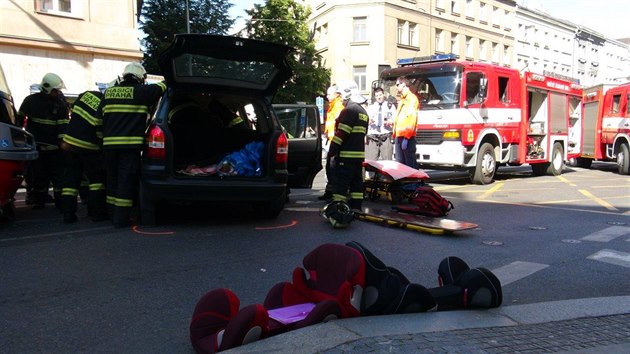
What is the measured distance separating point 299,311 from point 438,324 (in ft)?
2.80

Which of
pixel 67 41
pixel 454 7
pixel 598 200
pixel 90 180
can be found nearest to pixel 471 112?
pixel 598 200

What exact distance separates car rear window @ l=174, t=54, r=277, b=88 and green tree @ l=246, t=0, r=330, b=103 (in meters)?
28.9

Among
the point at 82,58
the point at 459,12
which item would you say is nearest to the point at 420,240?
the point at 82,58

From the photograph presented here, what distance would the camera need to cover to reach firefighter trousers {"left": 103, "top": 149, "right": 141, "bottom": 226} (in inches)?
244

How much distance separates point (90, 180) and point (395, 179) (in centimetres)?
440

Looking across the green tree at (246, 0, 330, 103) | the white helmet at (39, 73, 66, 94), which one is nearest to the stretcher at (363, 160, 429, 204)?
the white helmet at (39, 73, 66, 94)

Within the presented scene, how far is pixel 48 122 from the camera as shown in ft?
23.7

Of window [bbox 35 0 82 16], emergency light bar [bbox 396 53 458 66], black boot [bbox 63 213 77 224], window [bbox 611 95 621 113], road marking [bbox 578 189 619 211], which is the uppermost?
window [bbox 35 0 82 16]

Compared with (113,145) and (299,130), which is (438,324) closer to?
(113,145)

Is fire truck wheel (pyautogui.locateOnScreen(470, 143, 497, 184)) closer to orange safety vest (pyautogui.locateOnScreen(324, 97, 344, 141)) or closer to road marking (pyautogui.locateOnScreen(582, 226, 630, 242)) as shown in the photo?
orange safety vest (pyautogui.locateOnScreen(324, 97, 344, 141))

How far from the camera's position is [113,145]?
6.10 m

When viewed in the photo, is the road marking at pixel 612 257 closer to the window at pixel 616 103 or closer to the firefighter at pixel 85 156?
the firefighter at pixel 85 156

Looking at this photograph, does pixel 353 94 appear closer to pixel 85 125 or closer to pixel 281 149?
pixel 281 149

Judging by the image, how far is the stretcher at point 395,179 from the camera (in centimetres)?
831
